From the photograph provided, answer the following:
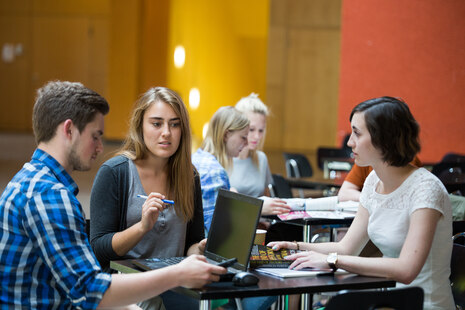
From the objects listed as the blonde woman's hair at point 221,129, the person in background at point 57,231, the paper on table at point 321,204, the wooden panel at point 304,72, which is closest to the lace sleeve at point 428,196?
the person in background at point 57,231

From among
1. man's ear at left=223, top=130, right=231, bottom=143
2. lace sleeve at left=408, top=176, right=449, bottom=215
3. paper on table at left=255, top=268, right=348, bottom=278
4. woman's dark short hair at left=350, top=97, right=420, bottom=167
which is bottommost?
paper on table at left=255, top=268, right=348, bottom=278

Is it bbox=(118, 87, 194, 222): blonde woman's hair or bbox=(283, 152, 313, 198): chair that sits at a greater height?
bbox=(118, 87, 194, 222): blonde woman's hair

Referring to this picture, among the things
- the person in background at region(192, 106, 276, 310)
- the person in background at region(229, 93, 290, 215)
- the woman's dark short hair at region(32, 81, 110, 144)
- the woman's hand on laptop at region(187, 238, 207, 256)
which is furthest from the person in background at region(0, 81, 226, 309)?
the person in background at region(229, 93, 290, 215)

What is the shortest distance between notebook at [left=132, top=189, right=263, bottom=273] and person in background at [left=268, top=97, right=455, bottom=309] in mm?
235

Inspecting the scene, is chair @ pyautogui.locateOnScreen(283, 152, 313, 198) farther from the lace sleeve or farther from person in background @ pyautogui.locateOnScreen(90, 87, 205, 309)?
the lace sleeve

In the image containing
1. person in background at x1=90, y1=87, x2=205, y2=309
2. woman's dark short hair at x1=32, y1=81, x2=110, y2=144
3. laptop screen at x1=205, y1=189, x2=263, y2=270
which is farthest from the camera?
person in background at x1=90, y1=87, x2=205, y2=309

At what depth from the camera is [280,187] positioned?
5.30 meters

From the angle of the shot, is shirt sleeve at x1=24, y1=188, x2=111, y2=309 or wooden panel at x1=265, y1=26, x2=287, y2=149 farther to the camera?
wooden panel at x1=265, y1=26, x2=287, y2=149

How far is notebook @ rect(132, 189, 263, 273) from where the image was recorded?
7.36 ft

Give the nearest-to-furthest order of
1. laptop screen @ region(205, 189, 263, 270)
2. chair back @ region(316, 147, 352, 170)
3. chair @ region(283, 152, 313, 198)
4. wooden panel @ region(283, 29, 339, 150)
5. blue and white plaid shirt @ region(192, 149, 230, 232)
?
laptop screen @ region(205, 189, 263, 270)
blue and white plaid shirt @ region(192, 149, 230, 232)
chair @ region(283, 152, 313, 198)
chair back @ region(316, 147, 352, 170)
wooden panel @ region(283, 29, 339, 150)

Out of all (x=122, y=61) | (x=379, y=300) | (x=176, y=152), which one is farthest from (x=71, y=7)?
(x=379, y=300)

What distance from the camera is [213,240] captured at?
2.46 metres

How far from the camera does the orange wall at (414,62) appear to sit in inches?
265

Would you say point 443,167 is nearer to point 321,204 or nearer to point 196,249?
point 321,204
